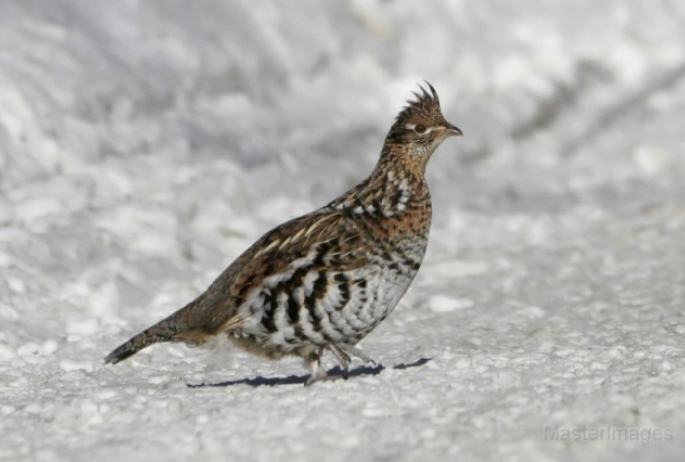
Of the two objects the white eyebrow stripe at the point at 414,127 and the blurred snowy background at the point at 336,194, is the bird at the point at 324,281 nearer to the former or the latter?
the white eyebrow stripe at the point at 414,127

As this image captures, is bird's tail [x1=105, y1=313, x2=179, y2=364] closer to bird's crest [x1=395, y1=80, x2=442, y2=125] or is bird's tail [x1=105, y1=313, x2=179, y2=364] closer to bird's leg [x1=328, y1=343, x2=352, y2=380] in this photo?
bird's leg [x1=328, y1=343, x2=352, y2=380]

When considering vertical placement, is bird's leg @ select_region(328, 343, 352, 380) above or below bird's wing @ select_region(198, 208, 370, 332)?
below

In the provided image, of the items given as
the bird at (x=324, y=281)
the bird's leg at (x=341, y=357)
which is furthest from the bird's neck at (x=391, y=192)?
the bird's leg at (x=341, y=357)

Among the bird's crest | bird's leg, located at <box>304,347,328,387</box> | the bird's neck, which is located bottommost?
bird's leg, located at <box>304,347,328,387</box>

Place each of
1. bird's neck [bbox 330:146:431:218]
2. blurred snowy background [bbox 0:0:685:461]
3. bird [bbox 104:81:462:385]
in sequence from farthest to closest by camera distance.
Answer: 1. bird's neck [bbox 330:146:431:218]
2. bird [bbox 104:81:462:385]
3. blurred snowy background [bbox 0:0:685:461]

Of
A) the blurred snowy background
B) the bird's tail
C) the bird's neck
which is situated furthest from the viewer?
the bird's tail

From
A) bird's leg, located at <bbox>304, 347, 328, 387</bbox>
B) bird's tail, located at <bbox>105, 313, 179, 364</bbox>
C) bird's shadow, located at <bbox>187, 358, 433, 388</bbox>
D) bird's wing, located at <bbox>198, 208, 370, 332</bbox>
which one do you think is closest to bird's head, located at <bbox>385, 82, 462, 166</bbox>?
bird's wing, located at <bbox>198, 208, 370, 332</bbox>

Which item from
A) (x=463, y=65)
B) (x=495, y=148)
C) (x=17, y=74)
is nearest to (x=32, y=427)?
(x=17, y=74)

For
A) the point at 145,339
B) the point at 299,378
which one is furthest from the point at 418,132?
the point at 145,339
